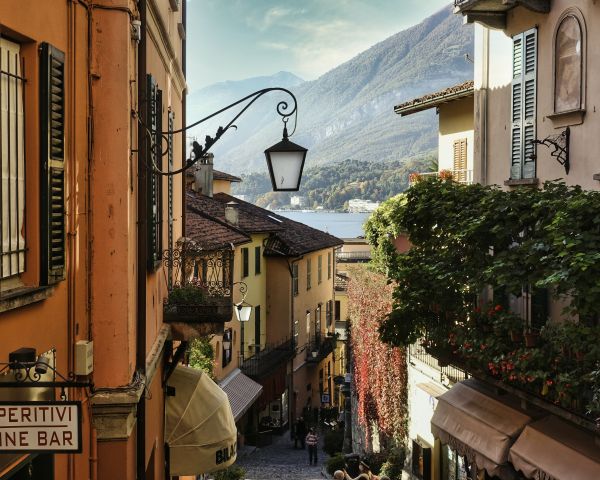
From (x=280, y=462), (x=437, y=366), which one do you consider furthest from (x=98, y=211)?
(x=280, y=462)

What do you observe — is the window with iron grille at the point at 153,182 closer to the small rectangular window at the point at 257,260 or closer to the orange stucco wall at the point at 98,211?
the orange stucco wall at the point at 98,211

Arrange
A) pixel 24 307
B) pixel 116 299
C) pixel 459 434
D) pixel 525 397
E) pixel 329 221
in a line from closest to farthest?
pixel 24 307, pixel 116 299, pixel 525 397, pixel 459 434, pixel 329 221

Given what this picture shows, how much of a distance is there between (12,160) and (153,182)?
166 inches

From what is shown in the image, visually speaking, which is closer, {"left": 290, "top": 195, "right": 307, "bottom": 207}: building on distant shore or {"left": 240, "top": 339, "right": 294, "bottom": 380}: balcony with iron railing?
{"left": 240, "top": 339, "right": 294, "bottom": 380}: balcony with iron railing

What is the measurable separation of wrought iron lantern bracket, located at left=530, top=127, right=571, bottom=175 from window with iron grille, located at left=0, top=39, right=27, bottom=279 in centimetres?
1007

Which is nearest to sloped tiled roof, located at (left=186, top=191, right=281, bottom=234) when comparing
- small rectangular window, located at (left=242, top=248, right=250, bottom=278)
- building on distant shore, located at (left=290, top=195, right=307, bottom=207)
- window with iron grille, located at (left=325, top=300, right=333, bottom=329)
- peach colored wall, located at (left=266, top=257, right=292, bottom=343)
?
small rectangular window, located at (left=242, top=248, right=250, bottom=278)

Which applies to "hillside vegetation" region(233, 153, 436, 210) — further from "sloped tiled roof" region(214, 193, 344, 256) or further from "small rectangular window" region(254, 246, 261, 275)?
"small rectangular window" region(254, 246, 261, 275)

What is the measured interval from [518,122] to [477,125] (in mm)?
1818

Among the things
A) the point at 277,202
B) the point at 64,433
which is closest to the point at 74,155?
the point at 64,433

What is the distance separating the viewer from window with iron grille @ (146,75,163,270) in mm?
8844

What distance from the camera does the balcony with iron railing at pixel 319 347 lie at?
43.1m

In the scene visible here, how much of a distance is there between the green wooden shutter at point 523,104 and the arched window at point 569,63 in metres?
0.81

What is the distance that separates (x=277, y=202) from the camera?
173500mm

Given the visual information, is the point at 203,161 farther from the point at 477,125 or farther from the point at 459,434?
the point at 459,434
